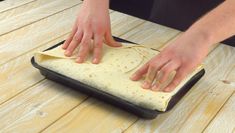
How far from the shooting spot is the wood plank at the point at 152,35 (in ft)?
3.58

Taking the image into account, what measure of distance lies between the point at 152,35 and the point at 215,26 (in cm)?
33

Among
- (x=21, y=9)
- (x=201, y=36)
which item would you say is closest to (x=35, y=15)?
(x=21, y=9)

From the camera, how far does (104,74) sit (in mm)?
823

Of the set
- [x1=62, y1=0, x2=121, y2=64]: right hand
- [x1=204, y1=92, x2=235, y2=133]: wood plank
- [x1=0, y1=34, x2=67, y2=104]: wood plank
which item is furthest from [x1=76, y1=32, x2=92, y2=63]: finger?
[x1=204, y1=92, x2=235, y2=133]: wood plank

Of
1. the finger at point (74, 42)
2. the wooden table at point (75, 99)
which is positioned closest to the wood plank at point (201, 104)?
the wooden table at point (75, 99)

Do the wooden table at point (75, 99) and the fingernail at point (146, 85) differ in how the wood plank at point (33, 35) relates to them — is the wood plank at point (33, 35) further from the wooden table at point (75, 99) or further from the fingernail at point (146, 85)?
the fingernail at point (146, 85)

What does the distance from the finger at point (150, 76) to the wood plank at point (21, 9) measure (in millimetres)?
571

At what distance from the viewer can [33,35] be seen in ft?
3.54

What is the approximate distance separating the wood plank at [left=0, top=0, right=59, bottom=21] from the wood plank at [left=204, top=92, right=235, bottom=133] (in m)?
0.70

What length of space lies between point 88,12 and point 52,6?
317 mm

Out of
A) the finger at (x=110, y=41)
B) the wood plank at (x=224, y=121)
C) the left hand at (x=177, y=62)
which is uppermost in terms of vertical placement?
the left hand at (x=177, y=62)

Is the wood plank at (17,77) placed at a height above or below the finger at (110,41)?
below

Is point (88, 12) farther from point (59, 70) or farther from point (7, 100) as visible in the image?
point (7, 100)

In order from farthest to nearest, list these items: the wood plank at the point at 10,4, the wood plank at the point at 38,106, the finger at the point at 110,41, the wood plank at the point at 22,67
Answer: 1. the wood plank at the point at 10,4
2. the finger at the point at 110,41
3. the wood plank at the point at 22,67
4. the wood plank at the point at 38,106
